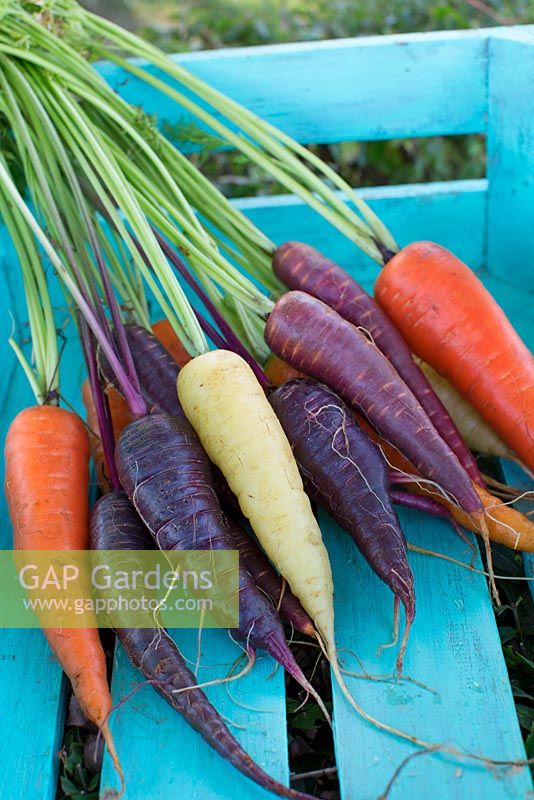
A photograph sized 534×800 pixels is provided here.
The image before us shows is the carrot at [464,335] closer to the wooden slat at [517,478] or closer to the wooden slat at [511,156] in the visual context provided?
the wooden slat at [517,478]

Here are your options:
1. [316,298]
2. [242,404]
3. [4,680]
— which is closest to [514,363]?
[316,298]

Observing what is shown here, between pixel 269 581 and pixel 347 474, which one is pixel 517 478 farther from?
pixel 269 581

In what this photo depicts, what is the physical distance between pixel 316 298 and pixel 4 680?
0.79 m

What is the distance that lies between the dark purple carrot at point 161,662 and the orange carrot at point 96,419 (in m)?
0.19

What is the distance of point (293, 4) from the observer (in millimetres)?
4102

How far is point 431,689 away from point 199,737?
315 mm

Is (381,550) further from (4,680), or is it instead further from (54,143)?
(54,143)

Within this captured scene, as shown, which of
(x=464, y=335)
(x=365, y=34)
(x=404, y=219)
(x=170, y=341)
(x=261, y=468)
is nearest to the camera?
(x=261, y=468)

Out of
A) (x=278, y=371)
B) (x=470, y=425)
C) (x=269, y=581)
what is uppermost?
(x=278, y=371)

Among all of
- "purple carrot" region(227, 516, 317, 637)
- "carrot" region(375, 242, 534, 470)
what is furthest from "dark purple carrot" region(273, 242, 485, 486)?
"purple carrot" region(227, 516, 317, 637)

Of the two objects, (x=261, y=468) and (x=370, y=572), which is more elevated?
(x=261, y=468)

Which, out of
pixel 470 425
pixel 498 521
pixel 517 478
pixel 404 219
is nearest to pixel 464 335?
pixel 470 425

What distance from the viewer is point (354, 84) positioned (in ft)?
6.23

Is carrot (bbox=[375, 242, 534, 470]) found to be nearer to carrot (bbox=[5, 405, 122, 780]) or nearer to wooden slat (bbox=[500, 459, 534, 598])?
wooden slat (bbox=[500, 459, 534, 598])
